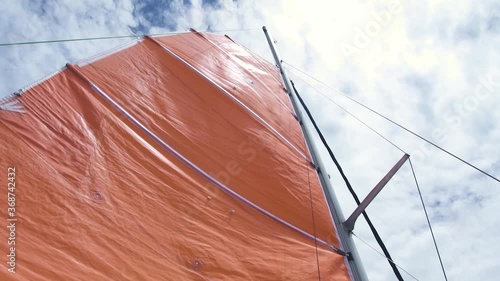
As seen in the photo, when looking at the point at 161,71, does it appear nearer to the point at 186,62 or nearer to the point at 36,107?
the point at 186,62

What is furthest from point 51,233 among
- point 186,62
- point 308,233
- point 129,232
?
point 186,62

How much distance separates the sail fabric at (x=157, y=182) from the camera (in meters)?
2.41

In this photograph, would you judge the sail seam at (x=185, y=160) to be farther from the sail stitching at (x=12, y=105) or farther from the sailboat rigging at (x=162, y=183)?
the sail stitching at (x=12, y=105)

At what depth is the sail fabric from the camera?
7.90ft

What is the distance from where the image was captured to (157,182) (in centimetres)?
315

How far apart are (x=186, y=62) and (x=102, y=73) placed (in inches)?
47.6

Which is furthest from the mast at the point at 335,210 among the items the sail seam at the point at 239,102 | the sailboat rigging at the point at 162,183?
the sail seam at the point at 239,102

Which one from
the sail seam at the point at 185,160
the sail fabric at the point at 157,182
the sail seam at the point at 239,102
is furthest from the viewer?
the sail seam at the point at 239,102

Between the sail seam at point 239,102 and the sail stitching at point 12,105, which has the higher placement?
the sail seam at point 239,102

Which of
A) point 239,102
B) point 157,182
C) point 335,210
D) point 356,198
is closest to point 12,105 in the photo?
point 157,182

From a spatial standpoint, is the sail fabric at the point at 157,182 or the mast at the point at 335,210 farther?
the mast at the point at 335,210

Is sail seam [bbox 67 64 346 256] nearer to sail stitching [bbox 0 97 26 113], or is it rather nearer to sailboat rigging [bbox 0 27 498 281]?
sailboat rigging [bbox 0 27 498 281]

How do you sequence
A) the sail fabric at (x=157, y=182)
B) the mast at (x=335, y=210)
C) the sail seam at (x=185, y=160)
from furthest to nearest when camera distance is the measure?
the sail seam at (x=185, y=160) → the mast at (x=335, y=210) → the sail fabric at (x=157, y=182)

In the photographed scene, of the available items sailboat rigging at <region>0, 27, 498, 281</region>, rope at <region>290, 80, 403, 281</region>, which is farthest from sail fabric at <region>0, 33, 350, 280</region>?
rope at <region>290, 80, 403, 281</region>
